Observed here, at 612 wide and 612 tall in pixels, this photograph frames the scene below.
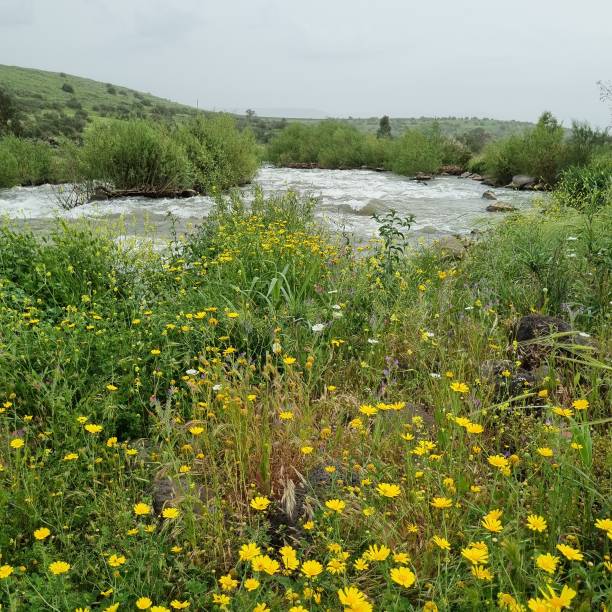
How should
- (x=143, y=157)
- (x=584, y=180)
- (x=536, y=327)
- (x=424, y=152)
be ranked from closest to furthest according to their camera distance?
(x=536, y=327) < (x=584, y=180) < (x=143, y=157) < (x=424, y=152)

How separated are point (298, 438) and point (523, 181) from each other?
15249mm

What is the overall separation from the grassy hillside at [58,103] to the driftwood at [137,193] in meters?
10.2

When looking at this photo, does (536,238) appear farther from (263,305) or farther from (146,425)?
(146,425)

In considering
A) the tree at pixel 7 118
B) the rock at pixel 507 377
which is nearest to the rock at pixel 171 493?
the rock at pixel 507 377

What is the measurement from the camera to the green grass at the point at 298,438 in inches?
62.5

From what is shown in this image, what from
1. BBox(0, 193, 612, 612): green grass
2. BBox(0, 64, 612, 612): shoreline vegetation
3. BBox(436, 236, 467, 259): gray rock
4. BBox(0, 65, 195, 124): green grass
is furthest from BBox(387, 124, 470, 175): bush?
BBox(0, 65, 195, 124): green grass

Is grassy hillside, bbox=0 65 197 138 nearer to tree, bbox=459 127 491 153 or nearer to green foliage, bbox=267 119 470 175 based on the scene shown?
green foliage, bbox=267 119 470 175

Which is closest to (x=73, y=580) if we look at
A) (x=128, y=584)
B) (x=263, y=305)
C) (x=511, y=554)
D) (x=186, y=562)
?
(x=128, y=584)

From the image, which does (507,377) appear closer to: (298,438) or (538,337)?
(538,337)

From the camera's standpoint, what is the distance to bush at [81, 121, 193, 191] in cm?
1191

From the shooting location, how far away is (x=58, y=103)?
37438mm

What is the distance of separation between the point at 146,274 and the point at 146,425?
6.82ft

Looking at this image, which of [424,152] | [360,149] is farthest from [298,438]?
[360,149]

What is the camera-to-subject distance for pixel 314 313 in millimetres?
3467
